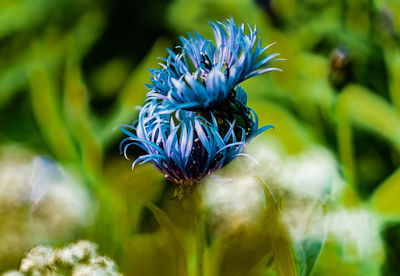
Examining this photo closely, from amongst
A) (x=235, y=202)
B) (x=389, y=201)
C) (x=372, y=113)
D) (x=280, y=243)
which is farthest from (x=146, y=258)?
(x=372, y=113)

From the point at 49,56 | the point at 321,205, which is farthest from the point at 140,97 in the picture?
the point at 321,205

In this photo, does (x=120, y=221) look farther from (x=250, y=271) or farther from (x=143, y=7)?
(x=143, y=7)

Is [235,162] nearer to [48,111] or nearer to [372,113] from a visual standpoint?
[372,113]

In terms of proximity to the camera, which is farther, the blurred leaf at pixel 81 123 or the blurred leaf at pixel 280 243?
the blurred leaf at pixel 81 123

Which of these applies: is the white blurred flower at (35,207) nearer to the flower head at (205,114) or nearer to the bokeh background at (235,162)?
the bokeh background at (235,162)

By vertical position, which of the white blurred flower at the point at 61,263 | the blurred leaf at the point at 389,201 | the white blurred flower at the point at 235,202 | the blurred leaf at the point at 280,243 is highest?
the white blurred flower at the point at 61,263

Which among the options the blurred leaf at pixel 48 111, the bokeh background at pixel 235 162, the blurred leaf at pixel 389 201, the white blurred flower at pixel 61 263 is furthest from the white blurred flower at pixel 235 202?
the blurred leaf at pixel 48 111

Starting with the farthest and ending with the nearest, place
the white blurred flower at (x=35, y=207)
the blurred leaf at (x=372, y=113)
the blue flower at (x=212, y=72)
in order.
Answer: the blurred leaf at (x=372, y=113) < the white blurred flower at (x=35, y=207) < the blue flower at (x=212, y=72)

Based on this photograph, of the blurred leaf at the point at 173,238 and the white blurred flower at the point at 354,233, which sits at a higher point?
the blurred leaf at the point at 173,238

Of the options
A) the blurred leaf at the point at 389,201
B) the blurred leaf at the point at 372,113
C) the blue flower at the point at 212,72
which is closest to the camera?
the blue flower at the point at 212,72
